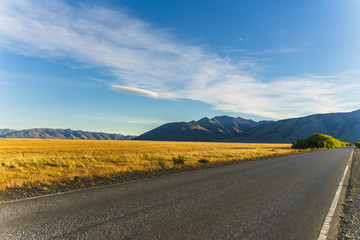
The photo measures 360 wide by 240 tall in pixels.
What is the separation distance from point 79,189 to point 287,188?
771cm

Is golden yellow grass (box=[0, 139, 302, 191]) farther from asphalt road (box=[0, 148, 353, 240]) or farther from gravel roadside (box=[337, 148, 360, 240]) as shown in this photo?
gravel roadside (box=[337, 148, 360, 240])

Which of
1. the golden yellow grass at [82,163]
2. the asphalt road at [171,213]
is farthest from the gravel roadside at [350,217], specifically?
the golden yellow grass at [82,163]

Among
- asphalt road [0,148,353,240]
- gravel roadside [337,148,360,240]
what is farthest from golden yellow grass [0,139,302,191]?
gravel roadside [337,148,360,240]

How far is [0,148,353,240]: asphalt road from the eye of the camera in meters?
4.10

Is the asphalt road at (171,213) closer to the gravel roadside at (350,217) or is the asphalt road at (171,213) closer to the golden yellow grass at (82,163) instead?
the gravel roadside at (350,217)

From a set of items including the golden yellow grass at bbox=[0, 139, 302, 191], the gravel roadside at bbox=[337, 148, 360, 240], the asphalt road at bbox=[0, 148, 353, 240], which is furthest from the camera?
the golden yellow grass at bbox=[0, 139, 302, 191]

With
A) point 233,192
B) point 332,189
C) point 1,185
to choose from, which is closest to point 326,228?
point 233,192

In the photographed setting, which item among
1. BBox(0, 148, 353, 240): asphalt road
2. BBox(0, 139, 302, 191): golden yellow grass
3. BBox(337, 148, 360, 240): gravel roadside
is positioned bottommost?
BBox(0, 139, 302, 191): golden yellow grass

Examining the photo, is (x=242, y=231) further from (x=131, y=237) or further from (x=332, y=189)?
(x=332, y=189)

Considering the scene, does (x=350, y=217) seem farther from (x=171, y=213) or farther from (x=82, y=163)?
(x=82, y=163)

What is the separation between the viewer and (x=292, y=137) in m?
187

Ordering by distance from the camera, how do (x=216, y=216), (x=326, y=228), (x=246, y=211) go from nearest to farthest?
(x=326, y=228) → (x=216, y=216) → (x=246, y=211)

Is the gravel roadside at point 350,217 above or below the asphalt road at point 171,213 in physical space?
below

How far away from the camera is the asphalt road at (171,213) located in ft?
13.4
